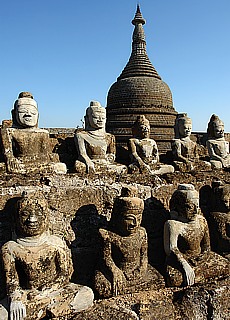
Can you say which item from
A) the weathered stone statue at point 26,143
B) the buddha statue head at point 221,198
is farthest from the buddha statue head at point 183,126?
the weathered stone statue at point 26,143

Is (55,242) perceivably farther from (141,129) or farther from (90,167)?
(141,129)

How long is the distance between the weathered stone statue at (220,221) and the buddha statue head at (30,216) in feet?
8.86

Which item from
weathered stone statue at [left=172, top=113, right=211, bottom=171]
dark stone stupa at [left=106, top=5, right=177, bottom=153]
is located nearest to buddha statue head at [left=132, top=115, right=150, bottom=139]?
weathered stone statue at [left=172, top=113, right=211, bottom=171]

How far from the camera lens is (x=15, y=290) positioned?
→ 11.3 feet

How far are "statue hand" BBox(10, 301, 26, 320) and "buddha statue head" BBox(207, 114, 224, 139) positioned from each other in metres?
5.85

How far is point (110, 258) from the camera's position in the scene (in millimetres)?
4027

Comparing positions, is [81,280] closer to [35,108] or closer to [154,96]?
[35,108]

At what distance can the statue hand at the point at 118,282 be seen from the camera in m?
3.78

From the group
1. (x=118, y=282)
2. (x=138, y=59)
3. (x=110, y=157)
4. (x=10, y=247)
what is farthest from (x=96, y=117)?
(x=138, y=59)

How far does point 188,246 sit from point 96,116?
2.91 metres

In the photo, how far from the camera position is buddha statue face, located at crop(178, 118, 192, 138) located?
729 centimetres

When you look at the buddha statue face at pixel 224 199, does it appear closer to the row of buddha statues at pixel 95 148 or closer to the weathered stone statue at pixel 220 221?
the weathered stone statue at pixel 220 221

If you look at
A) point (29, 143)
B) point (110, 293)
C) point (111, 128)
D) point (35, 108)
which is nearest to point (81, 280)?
point (110, 293)

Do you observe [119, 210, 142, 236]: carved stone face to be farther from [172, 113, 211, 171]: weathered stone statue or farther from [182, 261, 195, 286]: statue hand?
[172, 113, 211, 171]: weathered stone statue
